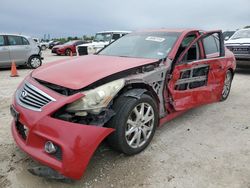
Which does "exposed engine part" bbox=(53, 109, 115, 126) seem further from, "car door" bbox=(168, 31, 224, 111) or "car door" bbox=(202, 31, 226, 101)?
"car door" bbox=(202, 31, 226, 101)

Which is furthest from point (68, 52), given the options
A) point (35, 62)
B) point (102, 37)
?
point (35, 62)

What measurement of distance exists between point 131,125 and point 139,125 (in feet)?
0.47

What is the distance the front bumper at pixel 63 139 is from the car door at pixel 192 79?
153 centimetres

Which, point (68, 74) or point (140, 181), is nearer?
point (140, 181)

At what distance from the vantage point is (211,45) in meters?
4.90

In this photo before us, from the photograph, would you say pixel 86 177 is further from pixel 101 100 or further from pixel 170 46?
pixel 170 46

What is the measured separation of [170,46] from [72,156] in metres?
2.31

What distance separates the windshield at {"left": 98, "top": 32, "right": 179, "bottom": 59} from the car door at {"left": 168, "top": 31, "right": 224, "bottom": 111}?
0.29 meters

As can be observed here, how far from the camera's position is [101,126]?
2.71 metres

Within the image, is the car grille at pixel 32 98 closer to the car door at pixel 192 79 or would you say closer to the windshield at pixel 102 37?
the car door at pixel 192 79

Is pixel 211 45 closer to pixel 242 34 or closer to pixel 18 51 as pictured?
pixel 242 34

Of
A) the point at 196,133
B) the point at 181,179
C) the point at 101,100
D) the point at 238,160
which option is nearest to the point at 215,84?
the point at 196,133

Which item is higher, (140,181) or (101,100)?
(101,100)

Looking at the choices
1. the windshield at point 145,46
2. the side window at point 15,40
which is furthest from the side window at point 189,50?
the side window at point 15,40
